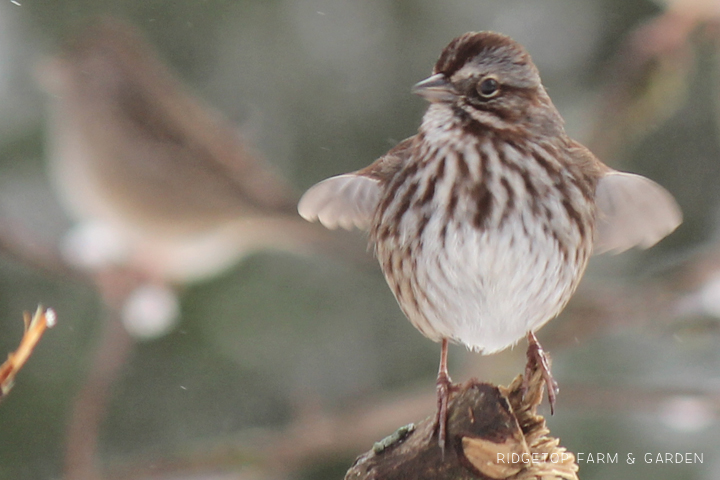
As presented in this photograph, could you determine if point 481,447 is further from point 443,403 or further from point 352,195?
point 352,195

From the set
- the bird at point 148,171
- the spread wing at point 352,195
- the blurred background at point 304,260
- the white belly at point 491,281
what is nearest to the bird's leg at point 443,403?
the white belly at point 491,281

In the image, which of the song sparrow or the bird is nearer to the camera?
the song sparrow

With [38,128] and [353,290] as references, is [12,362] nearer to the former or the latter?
[353,290]

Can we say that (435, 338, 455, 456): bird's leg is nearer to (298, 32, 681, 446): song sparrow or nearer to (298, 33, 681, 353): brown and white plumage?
(298, 32, 681, 446): song sparrow

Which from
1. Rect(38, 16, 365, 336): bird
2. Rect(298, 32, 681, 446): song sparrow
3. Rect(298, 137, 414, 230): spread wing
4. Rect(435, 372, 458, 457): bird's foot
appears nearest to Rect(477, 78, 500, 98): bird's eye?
Rect(298, 32, 681, 446): song sparrow

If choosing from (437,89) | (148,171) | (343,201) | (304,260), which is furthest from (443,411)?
(304,260)

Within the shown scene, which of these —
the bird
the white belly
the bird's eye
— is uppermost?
the bird

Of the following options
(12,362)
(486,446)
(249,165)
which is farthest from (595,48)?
(12,362)
